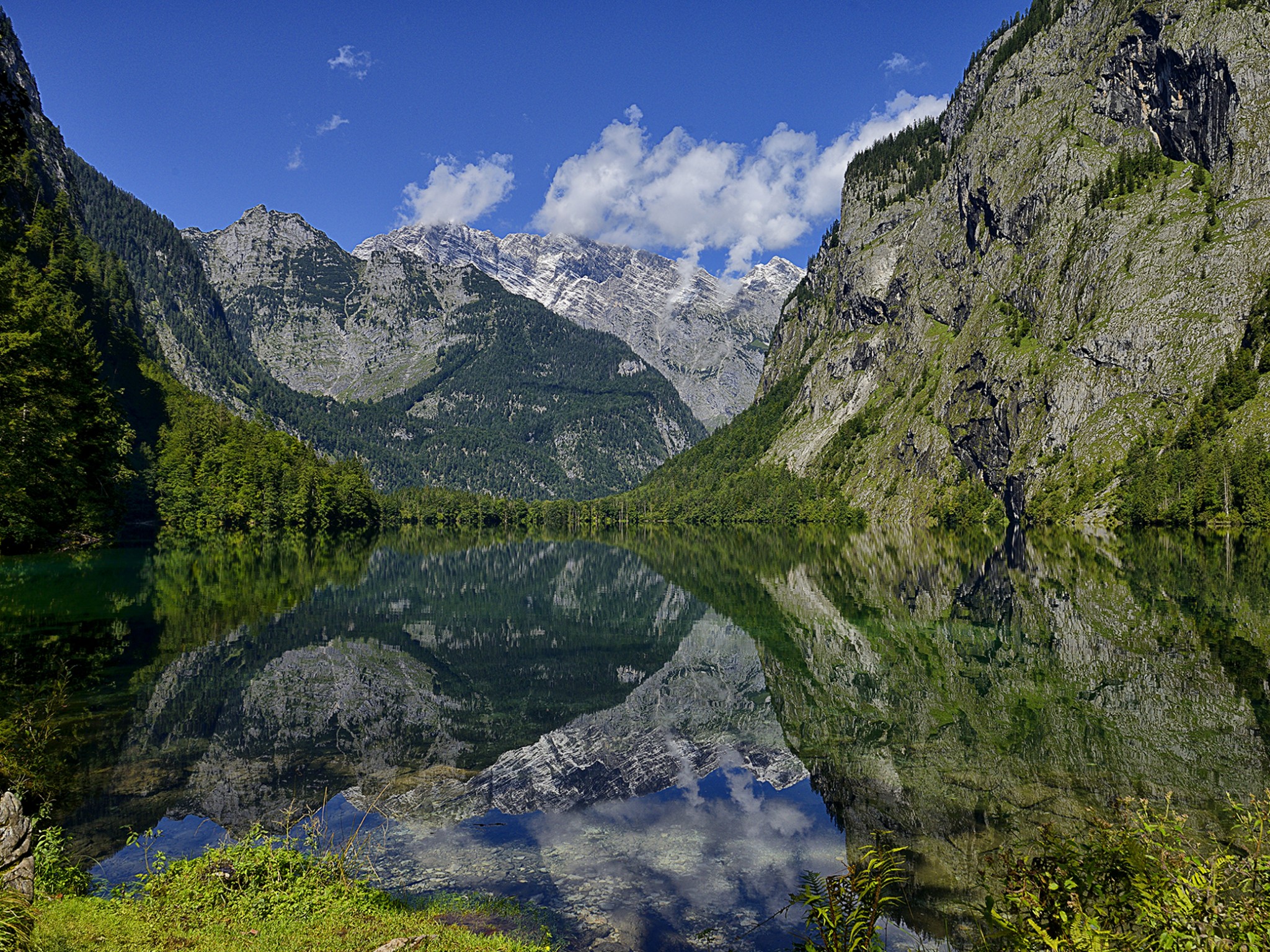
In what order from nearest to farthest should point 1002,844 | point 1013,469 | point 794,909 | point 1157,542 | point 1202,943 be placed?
point 1202,943 < point 794,909 < point 1002,844 < point 1157,542 < point 1013,469

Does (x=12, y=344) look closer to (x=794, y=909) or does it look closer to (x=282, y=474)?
(x=794, y=909)

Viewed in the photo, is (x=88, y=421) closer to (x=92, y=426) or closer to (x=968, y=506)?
(x=92, y=426)

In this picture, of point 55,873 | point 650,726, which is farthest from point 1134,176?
point 55,873

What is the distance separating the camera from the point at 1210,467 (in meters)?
121

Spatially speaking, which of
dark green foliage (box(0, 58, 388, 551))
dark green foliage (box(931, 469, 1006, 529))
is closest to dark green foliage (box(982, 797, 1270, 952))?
dark green foliage (box(0, 58, 388, 551))

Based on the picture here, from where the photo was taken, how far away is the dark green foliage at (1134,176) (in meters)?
193

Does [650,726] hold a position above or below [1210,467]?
below

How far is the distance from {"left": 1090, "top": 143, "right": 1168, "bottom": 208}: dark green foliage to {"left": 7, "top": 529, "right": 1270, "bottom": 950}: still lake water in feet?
610

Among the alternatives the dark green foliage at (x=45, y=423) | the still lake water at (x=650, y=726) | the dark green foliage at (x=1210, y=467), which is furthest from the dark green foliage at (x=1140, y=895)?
the dark green foliage at (x=1210, y=467)

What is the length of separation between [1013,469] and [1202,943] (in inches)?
7766

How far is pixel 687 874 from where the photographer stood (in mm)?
14852

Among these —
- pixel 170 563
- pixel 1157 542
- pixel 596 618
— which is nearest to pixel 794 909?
pixel 596 618

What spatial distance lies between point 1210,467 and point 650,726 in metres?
134

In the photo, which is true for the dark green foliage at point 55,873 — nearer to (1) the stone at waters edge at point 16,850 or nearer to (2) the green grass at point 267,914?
(2) the green grass at point 267,914
